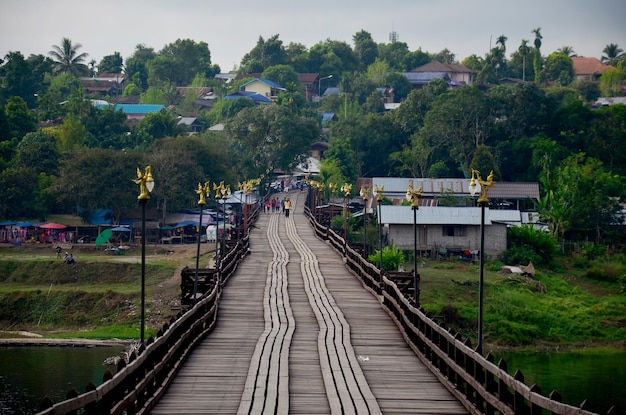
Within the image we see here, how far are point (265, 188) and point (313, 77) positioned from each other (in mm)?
66672

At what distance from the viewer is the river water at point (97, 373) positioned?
1524 inches

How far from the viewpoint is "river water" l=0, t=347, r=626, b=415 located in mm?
38719

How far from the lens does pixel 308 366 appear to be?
19125 mm

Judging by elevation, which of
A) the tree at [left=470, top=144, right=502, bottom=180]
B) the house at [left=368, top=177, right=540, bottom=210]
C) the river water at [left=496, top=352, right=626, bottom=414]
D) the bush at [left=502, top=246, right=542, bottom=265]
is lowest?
the river water at [left=496, top=352, right=626, bottom=414]

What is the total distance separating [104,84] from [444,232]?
109 meters

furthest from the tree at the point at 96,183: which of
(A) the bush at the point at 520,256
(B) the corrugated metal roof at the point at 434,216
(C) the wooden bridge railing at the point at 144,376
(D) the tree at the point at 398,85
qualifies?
(D) the tree at the point at 398,85

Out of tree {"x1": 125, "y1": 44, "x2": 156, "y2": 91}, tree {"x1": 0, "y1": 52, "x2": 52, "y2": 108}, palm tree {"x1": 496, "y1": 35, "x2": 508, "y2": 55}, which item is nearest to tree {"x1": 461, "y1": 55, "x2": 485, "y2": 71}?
palm tree {"x1": 496, "y1": 35, "x2": 508, "y2": 55}

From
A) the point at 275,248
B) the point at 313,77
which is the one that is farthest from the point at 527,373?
the point at 313,77

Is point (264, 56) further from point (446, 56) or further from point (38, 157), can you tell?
point (38, 157)

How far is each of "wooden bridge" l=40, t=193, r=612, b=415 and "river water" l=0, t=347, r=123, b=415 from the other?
1052 centimetres

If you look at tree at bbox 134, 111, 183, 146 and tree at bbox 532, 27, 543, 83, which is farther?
tree at bbox 532, 27, 543, 83

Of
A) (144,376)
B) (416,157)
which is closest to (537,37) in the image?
(416,157)

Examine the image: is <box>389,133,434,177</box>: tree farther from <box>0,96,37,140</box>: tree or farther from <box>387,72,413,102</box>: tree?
<box>387,72,413,102</box>: tree

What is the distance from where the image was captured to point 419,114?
106500 millimetres
